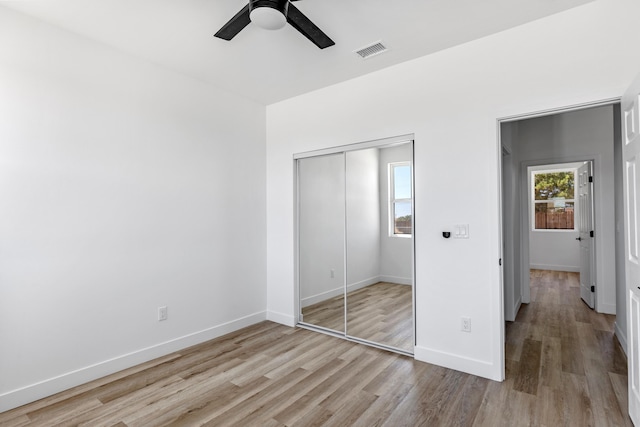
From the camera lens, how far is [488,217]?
265 cm

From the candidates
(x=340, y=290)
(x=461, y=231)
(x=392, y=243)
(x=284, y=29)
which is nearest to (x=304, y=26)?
(x=284, y=29)

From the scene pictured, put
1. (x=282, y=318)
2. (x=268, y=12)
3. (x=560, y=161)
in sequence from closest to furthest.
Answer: (x=268, y=12) → (x=282, y=318) → (x=560, y=161)

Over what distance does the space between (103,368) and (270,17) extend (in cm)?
299

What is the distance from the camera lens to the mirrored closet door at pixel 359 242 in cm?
321

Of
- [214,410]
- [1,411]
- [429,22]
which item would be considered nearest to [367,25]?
[429,22]

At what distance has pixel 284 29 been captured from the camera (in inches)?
101

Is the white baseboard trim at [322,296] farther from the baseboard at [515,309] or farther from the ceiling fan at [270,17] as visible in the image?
the ceiling fan at [270,17]

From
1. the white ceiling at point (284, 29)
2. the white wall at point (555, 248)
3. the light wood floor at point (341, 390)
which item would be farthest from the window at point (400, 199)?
the white wall at point (555, 248)

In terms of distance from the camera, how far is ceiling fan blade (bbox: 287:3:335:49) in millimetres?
1891

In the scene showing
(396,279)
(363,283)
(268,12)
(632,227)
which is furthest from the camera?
(363,283)

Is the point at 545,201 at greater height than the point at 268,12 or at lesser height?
lesser

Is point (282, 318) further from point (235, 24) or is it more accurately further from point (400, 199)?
point (235, 24)

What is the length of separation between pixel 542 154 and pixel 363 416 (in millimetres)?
4506

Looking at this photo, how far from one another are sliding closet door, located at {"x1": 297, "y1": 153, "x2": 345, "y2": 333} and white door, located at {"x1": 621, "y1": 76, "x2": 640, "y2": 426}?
7.67 feet
